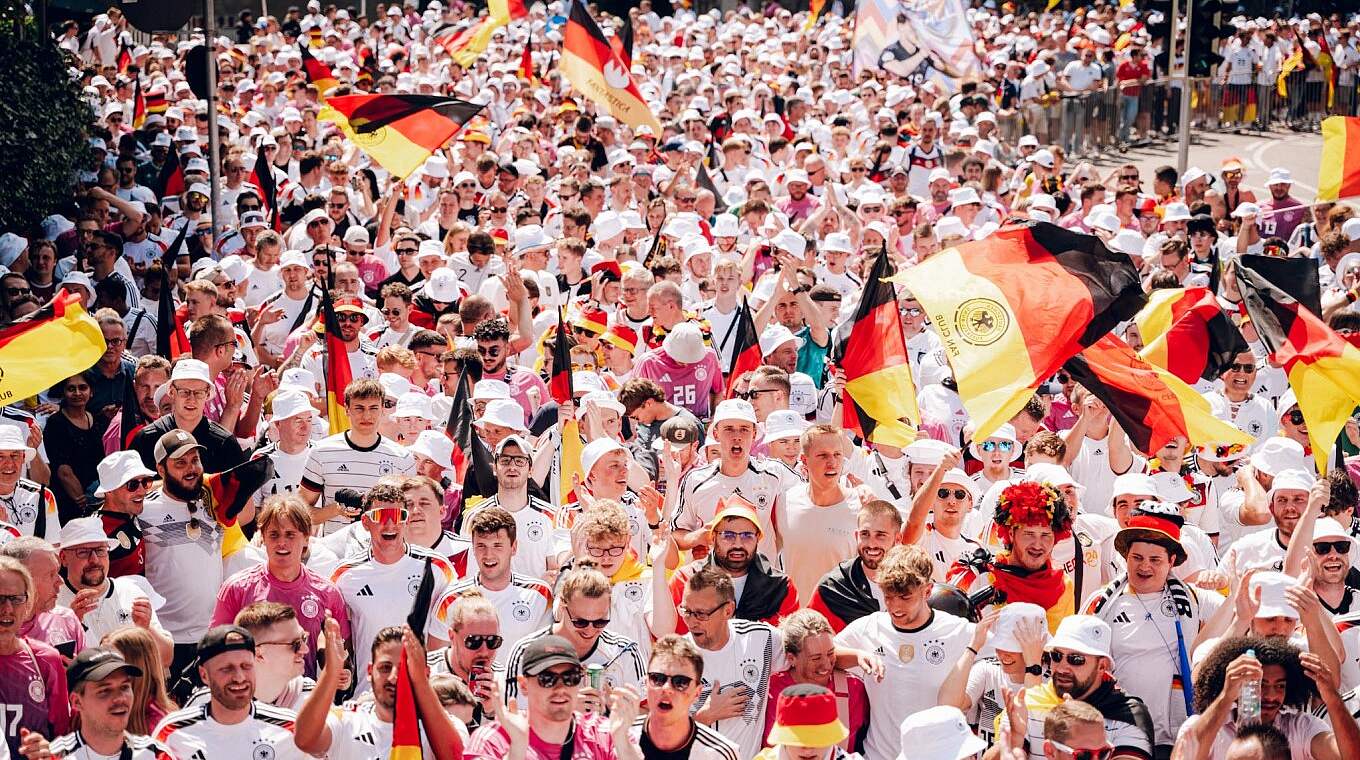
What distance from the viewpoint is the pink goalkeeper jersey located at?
36.9 feet

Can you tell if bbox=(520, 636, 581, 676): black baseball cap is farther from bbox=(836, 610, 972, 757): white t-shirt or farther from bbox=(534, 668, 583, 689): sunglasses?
bbox=(836, 610, 972, 757): white t-shirt

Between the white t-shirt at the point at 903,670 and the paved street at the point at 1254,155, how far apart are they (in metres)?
19.3

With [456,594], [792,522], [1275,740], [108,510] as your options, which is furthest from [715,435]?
[1275,740]

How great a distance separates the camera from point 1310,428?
9.27 meters

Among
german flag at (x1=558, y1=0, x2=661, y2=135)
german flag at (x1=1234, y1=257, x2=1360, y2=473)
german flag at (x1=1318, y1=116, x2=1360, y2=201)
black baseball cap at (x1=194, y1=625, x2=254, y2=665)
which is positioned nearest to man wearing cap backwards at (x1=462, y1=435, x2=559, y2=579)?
black baseball cap at (x1=194, y1=625, x2=254, y2=665)

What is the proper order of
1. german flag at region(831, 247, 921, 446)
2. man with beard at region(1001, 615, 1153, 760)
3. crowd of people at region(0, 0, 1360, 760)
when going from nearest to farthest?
crowd of people at region(0, 0, 1360, 760) < man with beard at region(1001, 615, 1153, 760) < german flag at region(831, 247, 921, 446)

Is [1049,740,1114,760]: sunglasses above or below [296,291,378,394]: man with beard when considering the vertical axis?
above

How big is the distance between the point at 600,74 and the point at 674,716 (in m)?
13.2

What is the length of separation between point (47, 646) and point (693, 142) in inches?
510

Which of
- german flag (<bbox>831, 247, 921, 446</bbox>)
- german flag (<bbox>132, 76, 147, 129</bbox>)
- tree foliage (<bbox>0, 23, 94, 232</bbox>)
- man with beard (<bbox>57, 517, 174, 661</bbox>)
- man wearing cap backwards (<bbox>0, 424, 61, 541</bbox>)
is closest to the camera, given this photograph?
man with beard (<bbox>57, 517, 174, 661</bbox>)

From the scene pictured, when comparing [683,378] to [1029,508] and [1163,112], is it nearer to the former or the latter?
[1029,508]

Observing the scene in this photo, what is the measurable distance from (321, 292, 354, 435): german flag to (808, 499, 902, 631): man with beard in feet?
13.2

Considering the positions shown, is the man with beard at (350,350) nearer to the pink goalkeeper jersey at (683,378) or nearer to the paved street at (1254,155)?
the pink goalkeeper jersey at (683,378)

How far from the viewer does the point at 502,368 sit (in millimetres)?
11047
